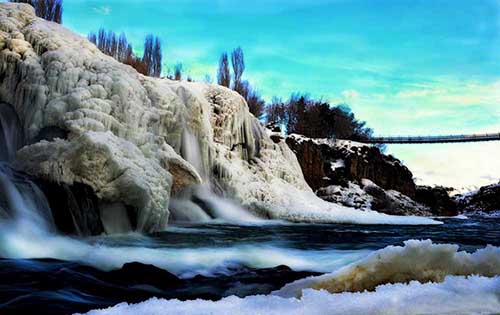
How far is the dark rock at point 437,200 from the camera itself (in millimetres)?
23844

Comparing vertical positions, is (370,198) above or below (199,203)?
above

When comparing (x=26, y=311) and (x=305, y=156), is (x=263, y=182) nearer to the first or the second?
(x=305, y=156)

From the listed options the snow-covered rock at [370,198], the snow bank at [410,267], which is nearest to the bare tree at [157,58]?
the snow-covered rock at [370,198]

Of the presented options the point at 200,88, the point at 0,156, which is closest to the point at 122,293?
the point at 0,156

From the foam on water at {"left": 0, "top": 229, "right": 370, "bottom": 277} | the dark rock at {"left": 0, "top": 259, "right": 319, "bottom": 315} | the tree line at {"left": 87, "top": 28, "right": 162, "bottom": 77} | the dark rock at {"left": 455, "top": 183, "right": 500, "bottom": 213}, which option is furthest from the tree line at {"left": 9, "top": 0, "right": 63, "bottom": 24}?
the dark rock at {"left": 455, "top": 183, "right": 500, "bottom": 213}

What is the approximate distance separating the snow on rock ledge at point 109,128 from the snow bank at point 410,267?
4.80 m

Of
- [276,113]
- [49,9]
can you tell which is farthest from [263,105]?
[49,9]

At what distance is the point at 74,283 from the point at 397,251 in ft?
7.93

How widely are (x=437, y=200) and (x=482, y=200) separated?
6916 millimetres

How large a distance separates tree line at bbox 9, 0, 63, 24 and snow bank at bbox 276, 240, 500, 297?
22.6m

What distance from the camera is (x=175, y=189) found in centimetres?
938

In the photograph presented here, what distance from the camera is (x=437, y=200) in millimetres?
24281

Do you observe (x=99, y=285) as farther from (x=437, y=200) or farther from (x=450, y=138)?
(x=450, y=138)

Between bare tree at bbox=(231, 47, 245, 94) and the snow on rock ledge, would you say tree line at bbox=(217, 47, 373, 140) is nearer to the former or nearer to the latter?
bare tree at bbox=(231, 47, 245, 94)
